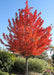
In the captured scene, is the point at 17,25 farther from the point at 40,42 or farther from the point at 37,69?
the point at 37,69

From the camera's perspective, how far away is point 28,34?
26.2 ft

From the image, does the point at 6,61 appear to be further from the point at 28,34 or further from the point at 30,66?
the point at 28,34

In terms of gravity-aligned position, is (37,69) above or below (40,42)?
below

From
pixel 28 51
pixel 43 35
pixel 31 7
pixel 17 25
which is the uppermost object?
pixel 31 7

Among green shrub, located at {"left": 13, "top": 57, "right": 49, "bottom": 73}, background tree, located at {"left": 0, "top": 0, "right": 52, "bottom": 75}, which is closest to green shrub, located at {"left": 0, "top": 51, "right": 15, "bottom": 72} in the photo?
green shrub, located at {"left": 13, "top": 57, "right": 49, "bottom": 73}

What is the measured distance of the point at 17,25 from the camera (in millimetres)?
8492

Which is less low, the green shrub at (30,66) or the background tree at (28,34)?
the background tree at (28,34)

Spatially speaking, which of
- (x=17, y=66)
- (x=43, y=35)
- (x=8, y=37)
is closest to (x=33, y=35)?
(x=43, y=35)

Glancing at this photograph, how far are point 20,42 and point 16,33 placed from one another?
743mm

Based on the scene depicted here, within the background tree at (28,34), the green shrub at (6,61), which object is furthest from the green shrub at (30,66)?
the background tree at (28,34)

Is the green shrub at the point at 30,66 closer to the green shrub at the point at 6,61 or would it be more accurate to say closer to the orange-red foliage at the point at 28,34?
the green shrub at the point at 6,61

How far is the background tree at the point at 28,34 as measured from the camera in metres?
8.05

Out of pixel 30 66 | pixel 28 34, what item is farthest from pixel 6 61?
pixel 28 34

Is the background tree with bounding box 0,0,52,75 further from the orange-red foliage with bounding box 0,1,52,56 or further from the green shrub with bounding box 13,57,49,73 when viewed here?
the green shrub with bounding box 13,57,49,73
